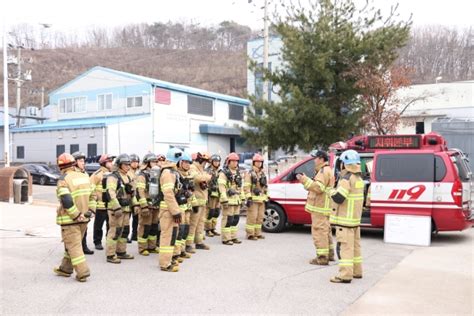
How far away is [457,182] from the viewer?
29.7 ft

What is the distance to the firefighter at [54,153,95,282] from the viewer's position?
6.18 meters

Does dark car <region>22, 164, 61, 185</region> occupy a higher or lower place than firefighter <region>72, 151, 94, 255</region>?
lower

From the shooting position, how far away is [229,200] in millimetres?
9273

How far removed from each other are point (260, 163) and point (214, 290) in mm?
4070

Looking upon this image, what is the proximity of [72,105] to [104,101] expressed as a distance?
422cm

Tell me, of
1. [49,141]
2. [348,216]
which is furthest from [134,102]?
[348,216]

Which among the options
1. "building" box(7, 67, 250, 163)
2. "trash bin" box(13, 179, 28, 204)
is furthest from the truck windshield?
"building" box(7, 67, 250, 163)

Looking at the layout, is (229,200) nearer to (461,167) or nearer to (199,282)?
(199,282)

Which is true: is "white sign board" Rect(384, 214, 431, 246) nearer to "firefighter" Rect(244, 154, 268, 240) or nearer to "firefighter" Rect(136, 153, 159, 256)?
"firefighter" Rect(244, 154, 268, 240)

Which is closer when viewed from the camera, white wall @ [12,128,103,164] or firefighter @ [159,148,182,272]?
firefighter @ [159,148,182,272]

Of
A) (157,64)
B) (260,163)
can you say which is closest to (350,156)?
(260,163)

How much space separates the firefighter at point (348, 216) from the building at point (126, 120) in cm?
2736

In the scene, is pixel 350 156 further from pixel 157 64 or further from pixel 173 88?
pixel 157 64

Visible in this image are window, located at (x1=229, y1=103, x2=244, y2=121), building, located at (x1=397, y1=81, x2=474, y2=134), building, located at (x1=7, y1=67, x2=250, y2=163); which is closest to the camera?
building, located at (x1=397, y1=81, x2=474, y2=134)
